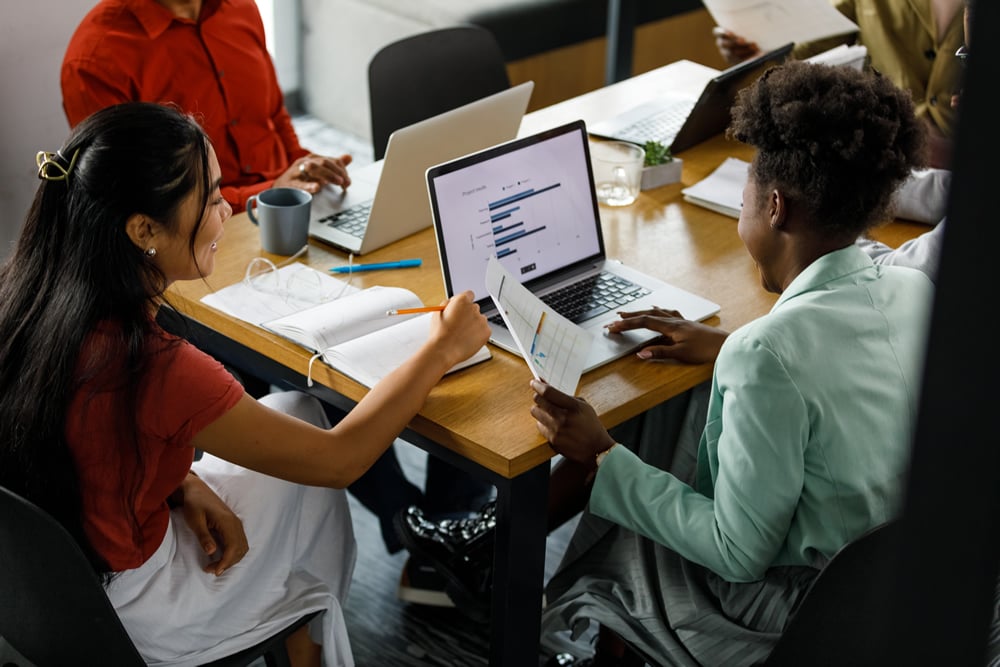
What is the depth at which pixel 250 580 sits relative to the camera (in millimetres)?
1608

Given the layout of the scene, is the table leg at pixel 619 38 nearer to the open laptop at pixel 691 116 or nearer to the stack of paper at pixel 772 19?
the stack of paper at pixel 772 19

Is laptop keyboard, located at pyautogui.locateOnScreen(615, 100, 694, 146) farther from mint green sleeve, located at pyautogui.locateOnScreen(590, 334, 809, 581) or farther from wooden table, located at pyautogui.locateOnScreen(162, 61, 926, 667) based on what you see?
Result: mint green sleeve, located at pyautogui.locateOnScreen(590, 334, 809, 581)

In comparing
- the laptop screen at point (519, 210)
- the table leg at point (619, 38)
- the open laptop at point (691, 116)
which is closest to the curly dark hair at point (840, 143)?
the laptop screen at point (519, 210)

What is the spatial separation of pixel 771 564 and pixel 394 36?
9.69ft

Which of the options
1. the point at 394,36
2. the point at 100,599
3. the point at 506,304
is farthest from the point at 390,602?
the point at 394,36

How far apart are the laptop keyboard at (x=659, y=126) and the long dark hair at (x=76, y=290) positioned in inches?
50.5

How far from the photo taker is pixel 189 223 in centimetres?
147

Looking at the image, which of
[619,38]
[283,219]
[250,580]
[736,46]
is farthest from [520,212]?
[619,38]

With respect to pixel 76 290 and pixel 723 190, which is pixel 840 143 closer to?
pixel 723 190

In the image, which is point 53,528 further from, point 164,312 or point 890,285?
point 890,285

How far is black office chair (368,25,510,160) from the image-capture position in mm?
2639

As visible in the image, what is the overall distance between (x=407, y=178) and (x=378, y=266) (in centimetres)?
16

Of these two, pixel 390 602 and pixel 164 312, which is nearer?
pixel 164 312

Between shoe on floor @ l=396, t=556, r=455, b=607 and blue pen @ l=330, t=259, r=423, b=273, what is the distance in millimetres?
585
